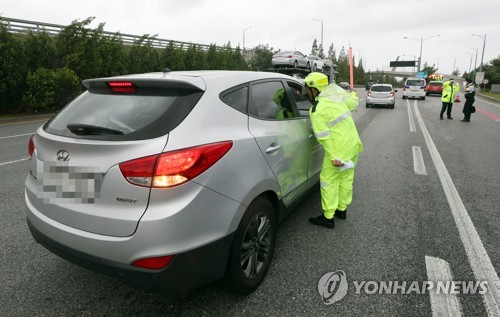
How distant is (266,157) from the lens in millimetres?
2539

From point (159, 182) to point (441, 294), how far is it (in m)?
A: 2.24

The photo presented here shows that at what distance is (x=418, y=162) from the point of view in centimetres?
660

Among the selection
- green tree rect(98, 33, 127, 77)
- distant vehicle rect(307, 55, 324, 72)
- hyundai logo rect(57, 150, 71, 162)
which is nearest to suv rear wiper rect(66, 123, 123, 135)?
hyundai logo rect(57, 150, 71, 162)

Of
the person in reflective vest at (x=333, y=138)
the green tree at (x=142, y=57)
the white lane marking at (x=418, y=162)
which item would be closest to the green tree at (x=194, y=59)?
the green tree at (x=142, y=57)

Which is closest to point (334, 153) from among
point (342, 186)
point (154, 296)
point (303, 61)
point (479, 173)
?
point (342, 186)

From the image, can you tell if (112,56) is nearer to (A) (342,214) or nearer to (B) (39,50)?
(B) (39,50)

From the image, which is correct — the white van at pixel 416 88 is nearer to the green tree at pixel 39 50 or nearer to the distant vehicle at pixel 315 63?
the distant vehicle at pixel 315 63

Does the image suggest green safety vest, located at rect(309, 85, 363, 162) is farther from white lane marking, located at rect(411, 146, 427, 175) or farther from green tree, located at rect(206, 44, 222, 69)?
green tree, located at rect(206, 44, 222, 69)

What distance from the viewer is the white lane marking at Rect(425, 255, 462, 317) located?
2340 millimetres

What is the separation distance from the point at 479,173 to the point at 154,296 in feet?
19.1

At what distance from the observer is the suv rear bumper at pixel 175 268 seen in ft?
6.19

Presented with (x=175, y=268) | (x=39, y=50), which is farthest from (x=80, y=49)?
(x=175, y=268)

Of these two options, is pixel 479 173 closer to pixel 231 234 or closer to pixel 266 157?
pixel 266 157

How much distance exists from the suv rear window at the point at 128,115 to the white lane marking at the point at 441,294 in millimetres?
2205
